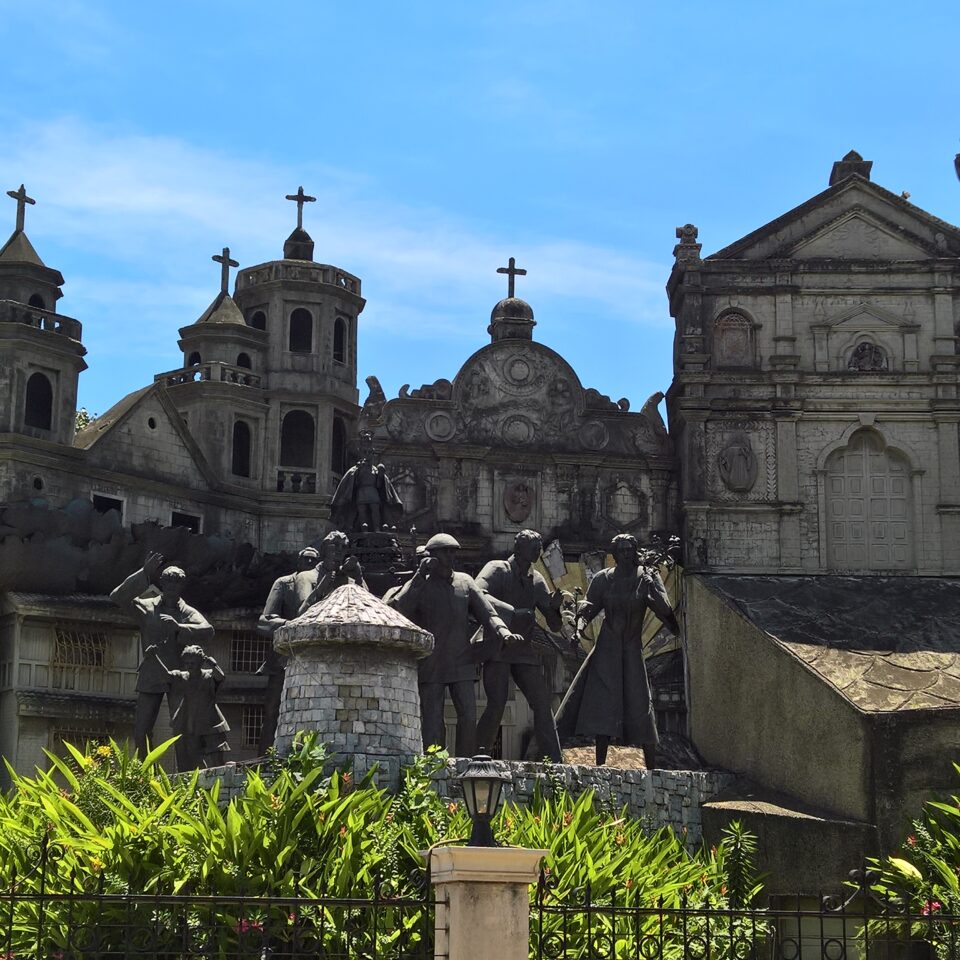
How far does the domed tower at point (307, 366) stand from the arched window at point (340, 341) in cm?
2

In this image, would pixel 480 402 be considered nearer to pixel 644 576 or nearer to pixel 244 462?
pixel 244 462

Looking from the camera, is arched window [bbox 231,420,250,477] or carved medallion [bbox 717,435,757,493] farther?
arched window [bbox 231,420,250,477]

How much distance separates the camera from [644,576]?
20.9m

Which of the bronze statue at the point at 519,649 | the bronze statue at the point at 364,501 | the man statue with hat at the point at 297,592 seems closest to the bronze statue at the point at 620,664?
the bronze statue at the point at 519,649

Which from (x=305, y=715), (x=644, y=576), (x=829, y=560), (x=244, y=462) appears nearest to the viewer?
(x=305, y=715)

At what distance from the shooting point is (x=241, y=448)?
40.0 metres

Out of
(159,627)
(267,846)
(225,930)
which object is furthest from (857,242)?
(225,930)

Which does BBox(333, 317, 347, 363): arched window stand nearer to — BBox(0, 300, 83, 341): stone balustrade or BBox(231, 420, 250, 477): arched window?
BBox(231, 420, 250, 477): arched window

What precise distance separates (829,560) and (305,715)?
1780 centimetres

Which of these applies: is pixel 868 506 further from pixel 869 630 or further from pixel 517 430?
pixel 869 630

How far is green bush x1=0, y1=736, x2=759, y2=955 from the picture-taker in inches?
541

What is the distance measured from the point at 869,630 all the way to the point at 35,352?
60.9 ft

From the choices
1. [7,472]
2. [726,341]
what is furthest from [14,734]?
[726,341]

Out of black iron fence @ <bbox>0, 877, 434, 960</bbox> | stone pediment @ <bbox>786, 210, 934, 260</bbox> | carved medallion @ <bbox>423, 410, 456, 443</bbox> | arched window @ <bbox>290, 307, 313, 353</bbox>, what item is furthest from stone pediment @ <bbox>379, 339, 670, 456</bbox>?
black iron fence @ <bbox>0, 877, 434, 960</bbox>
